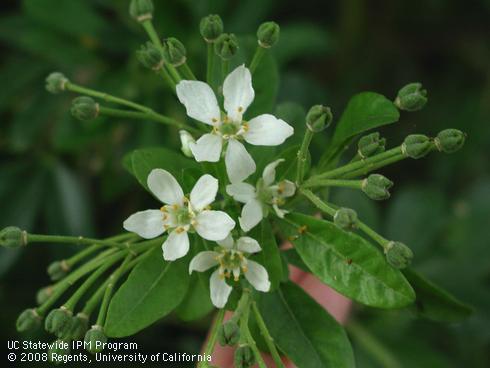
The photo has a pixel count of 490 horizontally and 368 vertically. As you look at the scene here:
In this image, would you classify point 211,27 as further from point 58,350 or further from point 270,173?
point 58,350

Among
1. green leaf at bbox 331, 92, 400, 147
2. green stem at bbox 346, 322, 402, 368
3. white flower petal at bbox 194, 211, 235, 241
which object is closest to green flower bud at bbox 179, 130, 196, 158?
white flower petal at bbox 194, 211, 235, 241

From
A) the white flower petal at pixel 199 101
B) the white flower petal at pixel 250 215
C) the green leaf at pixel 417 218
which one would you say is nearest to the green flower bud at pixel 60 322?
the white flower petal at pixel 250 215

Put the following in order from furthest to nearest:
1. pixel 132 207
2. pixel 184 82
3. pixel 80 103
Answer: pixel 132 207
pixel 80 103
pixel 184 82

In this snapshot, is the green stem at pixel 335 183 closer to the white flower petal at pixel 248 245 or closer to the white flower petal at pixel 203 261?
the white flower petal at pixel 248 245

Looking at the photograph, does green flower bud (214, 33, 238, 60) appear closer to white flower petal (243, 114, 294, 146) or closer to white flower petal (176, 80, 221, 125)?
white flower petal (176, 80, 221, 125)

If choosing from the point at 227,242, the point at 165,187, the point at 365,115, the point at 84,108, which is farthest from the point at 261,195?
the point at 84,108

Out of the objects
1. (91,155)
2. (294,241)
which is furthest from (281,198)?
(91,155)

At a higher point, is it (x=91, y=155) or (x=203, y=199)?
(x=91, y=155)

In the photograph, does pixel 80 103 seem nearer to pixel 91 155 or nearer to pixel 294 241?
pixel 294 241
